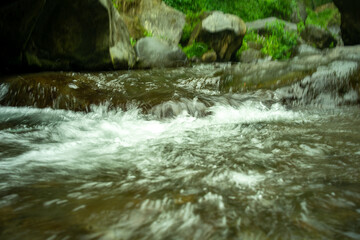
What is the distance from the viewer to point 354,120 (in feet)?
9.50

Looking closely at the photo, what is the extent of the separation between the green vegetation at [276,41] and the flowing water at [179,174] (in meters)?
7.15

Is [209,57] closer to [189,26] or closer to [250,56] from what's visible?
[189,26]

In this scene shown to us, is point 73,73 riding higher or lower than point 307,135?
higher

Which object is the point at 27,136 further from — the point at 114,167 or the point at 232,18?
the point at 232,18

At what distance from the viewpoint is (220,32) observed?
8.11 metres

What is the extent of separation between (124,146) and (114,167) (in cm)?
57

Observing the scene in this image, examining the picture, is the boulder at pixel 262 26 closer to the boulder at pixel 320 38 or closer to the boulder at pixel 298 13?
the boulder at pixel 320 38

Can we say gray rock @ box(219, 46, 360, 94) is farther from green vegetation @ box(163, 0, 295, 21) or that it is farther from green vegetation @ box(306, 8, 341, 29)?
green vegetation @ box(306, 8, 341, 29)

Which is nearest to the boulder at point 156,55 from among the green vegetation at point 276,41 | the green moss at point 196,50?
the green moss at point 196,50

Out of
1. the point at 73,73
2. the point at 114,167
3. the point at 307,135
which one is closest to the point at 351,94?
the point at 307,135

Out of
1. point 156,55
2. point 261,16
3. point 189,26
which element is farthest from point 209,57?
point 261,16

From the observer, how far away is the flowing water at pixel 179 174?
990 millimetres

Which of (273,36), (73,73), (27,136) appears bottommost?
(27,136)

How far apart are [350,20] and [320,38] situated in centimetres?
407
